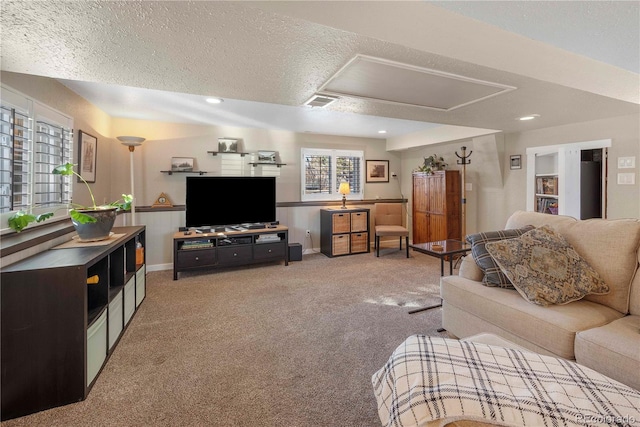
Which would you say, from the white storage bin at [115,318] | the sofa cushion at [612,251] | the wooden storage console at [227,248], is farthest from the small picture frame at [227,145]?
the sofa cushion at [612,251]

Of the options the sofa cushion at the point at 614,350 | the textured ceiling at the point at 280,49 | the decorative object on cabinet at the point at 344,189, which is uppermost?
the textured ceiling at the point at 280,49

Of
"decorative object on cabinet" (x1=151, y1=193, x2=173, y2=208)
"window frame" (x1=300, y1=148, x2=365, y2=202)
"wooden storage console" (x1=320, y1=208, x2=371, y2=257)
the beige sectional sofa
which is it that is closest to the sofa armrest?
the beige sectional sofa

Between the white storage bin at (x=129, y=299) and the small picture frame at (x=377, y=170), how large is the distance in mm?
4432

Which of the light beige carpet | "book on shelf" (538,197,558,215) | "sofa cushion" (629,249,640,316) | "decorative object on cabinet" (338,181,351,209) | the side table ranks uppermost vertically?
"decorative object on cabinet" (338,181,351,209)

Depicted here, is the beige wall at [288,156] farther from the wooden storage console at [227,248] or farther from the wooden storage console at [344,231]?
the wooden storage console at [227,248]

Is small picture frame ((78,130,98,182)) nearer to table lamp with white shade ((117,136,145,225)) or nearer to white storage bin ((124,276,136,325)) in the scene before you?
table lamp with white shade ((117,136,145,225))

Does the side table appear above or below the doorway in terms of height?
below

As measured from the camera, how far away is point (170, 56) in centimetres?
174

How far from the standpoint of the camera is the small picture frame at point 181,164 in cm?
432

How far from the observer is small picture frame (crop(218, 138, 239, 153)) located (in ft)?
15.0

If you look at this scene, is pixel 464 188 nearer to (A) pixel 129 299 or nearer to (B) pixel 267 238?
(B) pixel 267 238

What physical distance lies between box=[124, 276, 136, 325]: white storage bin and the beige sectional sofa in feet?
8.82

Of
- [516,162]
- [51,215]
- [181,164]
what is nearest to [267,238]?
[181,164]

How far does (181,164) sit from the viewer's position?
4.36 meters
